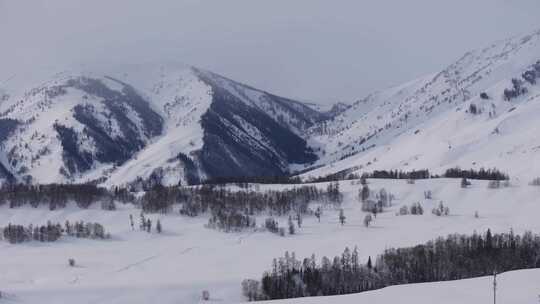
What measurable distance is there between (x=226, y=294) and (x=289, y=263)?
31.9 m

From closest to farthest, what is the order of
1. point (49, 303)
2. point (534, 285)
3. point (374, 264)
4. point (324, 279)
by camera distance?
1. point (534, 285)
2. point (49, 303)
3. point (324, 279)
4. point (374, 264)

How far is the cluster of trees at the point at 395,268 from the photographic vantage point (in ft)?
539

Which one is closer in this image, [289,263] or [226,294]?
[226,294]

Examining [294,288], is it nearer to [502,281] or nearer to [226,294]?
[226,294]

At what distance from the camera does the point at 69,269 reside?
625ft

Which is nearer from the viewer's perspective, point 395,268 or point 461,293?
point 461,293

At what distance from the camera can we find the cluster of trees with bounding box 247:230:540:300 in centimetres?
16425

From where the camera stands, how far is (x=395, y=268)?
582 feet

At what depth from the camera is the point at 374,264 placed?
186m

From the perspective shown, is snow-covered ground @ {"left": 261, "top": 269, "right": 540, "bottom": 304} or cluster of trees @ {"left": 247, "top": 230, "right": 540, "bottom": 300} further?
cluster of trees @ {"left": 247, "top": 230, "right": 540, "bottom": 300}

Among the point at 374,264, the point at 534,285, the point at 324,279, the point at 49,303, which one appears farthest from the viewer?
the point at 374,264

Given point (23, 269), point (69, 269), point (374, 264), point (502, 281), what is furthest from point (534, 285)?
point (23, 269)

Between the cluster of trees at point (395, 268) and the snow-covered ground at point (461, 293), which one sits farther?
the cluster of trees at point (395, 268)

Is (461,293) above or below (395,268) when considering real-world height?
above
